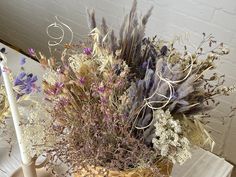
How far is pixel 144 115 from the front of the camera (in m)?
0.75

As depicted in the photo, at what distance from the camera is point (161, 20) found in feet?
5.31

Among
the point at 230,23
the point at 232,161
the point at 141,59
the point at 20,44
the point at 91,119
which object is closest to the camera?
the point at 91,119

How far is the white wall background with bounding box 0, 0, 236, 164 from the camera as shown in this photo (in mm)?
1461

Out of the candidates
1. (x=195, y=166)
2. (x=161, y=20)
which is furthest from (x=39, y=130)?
(x=161, y=20)

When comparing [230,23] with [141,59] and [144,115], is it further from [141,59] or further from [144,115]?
[144,115]

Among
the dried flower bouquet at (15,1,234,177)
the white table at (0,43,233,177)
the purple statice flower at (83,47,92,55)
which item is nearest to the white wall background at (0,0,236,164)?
the white table at (0,43,233,177)

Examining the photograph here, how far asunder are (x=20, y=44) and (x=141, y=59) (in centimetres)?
169

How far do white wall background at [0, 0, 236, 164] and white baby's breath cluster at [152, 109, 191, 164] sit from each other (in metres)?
0.45

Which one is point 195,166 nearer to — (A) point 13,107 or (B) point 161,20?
(A) point 13,107

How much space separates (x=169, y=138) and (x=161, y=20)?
0.99m

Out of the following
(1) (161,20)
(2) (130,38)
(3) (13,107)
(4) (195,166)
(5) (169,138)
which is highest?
(1) (161,20)

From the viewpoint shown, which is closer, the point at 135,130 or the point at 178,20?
the point at 135,130

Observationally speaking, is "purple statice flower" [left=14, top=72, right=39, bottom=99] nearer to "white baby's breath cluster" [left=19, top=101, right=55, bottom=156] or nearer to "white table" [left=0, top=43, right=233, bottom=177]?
"white baby's breath cluster" [left=19, top=101, right=55, bottom=156]

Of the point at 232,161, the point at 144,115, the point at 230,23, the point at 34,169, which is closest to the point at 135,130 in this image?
the point at 144,115
